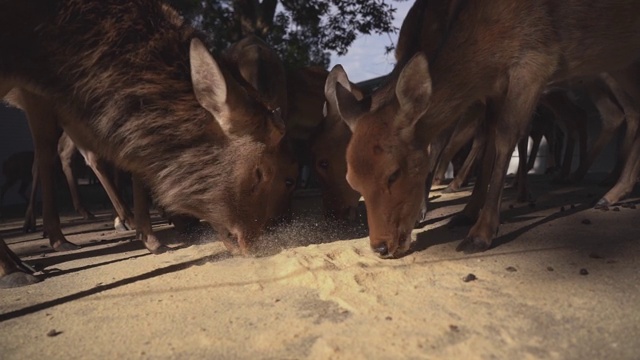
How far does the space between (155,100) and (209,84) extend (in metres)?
0.38

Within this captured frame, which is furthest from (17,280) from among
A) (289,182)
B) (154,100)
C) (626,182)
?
(626,182)

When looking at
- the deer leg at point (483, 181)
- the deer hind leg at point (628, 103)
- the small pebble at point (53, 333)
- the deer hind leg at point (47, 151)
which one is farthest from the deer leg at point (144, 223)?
the deer hind leg at point (628, 103)

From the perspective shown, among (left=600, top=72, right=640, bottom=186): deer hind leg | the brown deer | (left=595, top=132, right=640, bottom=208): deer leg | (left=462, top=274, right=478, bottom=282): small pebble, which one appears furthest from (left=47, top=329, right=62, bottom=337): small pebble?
(left=600, top=72, right=640, bottom=186): deer hind leg

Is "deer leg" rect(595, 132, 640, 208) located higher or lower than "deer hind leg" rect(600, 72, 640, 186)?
lower

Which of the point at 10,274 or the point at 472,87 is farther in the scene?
the point at 472,87

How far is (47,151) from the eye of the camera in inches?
181

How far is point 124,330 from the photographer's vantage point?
7.63ft

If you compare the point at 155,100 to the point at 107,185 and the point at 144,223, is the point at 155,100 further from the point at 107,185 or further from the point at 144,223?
the point at 107,185

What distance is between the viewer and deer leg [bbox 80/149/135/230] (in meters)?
5.23

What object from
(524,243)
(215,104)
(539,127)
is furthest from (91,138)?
(539,127)

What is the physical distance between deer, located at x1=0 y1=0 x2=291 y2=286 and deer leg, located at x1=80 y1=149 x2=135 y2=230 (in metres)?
1.73

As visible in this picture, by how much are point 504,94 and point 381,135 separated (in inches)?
43.4

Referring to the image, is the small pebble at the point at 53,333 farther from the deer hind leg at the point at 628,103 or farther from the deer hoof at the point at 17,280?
the deer hind leg at the point at 628,103

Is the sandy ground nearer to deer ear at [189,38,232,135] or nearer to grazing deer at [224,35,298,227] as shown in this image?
grazing deer at [224,35,298,227]
